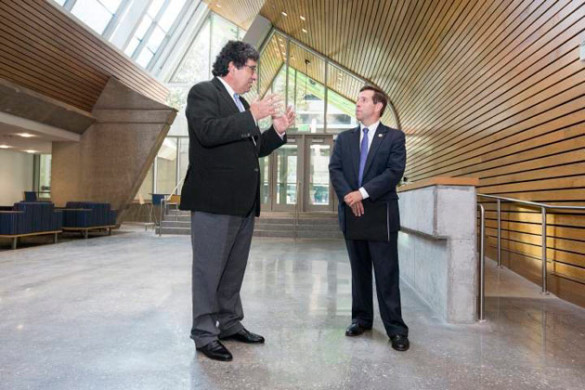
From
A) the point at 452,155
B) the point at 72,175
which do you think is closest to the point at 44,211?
the point at 72,175

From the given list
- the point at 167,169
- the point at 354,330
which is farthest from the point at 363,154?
the point at 167,169

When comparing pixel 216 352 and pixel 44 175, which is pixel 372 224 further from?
pixel 44 175

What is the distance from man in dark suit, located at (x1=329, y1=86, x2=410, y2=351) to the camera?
2365 mm

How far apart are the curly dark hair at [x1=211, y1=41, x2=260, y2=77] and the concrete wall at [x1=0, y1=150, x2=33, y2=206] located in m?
15.3

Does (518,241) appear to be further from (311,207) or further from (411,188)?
(311,207)

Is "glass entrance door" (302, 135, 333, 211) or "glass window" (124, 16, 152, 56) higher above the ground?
"glass window" (124, 16, 152, 56)

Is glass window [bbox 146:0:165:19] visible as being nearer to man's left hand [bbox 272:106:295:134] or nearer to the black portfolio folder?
man's left hand [bbox 272:106:295:134]

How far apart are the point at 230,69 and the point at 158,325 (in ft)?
5.43

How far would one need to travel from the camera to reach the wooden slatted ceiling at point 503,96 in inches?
Answer: 147

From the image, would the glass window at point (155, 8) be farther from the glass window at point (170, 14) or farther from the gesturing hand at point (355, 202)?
the gesturing hand at point (355, 202)

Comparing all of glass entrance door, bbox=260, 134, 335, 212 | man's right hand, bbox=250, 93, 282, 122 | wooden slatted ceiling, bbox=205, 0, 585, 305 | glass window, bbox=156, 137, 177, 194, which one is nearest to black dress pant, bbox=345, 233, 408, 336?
man's right hand, bbox=250, 93, 282, 122

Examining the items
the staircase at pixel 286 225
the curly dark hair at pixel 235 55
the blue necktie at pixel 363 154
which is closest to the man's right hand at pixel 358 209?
the blue necktie at pixel 363 154

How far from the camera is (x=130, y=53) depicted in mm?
13008

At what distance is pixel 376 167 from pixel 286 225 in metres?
7.68
